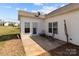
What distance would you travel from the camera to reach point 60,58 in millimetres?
6781

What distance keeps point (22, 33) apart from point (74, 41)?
7.71 meters

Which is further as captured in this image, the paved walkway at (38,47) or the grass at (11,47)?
the grass at (11,47)

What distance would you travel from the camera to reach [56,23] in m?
14.2

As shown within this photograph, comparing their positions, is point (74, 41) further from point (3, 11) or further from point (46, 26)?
point (3, 11)

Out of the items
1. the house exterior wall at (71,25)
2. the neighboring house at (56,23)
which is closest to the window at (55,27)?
the neighboring house at (56,23)

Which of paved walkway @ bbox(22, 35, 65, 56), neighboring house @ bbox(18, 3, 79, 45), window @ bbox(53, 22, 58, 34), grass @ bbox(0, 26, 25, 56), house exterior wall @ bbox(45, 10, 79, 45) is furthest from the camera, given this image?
window @ bbox(53, 22, 58, 34)

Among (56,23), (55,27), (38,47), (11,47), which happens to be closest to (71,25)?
(56,23)

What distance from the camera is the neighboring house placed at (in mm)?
10417

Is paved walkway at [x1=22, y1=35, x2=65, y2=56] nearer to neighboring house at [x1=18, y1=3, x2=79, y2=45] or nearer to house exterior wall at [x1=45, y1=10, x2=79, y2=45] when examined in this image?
house exterior wall at [x1=45, y1=10, x2=79, y2=45]

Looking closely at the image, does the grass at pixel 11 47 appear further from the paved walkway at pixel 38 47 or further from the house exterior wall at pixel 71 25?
the house exterior wall at pixel 71 25

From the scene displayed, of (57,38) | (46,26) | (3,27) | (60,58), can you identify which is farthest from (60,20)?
(3,27)

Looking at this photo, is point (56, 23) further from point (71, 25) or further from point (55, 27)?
point (71, 25)

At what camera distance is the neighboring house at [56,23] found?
10417mm

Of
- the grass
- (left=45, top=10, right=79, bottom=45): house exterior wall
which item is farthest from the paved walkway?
(left=45, top=10, right=79, bottom=45): house exterior wall
